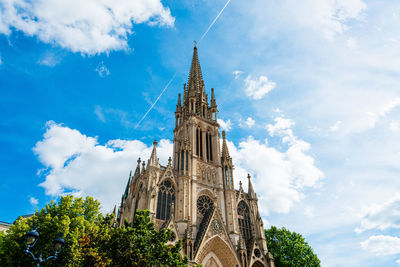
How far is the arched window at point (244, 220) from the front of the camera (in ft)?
99.8

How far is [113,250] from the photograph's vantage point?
14289mm

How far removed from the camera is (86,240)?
13.2 m

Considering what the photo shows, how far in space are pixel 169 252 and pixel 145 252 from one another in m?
1.45

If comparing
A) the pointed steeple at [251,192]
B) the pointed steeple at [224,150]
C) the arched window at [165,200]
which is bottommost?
the arched window at [165,200]

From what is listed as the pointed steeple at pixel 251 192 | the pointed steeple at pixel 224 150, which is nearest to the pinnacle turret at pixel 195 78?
the pointed steeple at pixel 224 150

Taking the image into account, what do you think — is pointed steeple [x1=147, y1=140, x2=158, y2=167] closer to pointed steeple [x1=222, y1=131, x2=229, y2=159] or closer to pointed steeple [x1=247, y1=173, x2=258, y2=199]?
pointed steeple [x1=222, y1=131, x2=229, y2=159]

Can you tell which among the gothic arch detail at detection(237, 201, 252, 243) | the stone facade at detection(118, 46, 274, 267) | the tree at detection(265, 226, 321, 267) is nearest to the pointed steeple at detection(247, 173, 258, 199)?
the stone facade at detection(118, 46, 274, 267)

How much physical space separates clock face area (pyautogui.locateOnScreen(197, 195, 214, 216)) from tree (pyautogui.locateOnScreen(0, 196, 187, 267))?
42.8ft

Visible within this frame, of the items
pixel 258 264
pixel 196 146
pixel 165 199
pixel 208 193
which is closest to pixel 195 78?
pixel 196 146

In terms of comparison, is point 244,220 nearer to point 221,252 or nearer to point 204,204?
point 204,204

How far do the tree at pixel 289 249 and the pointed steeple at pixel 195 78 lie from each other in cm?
2476

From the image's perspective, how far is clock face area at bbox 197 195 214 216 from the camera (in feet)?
95.7

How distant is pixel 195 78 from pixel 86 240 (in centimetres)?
3396

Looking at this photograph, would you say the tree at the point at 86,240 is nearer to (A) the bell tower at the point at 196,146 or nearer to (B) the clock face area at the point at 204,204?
(A) the bell tower at the point at 196,146
